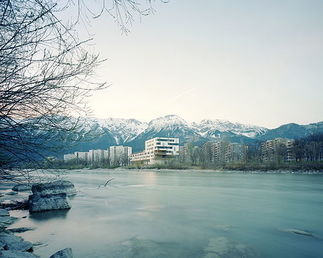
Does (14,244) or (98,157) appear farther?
(98,157)

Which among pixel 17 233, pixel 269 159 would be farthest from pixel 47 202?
pixel 269 159

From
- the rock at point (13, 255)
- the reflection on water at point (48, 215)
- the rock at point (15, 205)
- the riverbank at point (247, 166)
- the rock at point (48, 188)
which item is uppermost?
the rock at point (48, 188)

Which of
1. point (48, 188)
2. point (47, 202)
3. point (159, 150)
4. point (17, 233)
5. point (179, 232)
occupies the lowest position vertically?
point (179, 232)

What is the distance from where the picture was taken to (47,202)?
14422 mm

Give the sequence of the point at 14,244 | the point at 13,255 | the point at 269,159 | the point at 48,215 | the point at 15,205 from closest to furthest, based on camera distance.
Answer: the point at 13,255, the point at 14,244, the point at 48,215, the point at 15,205, the point at 269,159

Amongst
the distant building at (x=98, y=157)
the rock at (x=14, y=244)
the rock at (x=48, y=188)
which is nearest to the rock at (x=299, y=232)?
the rock at (x=14, y=244)

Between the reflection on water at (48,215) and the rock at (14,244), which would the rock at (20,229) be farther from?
the rock at (14,244)

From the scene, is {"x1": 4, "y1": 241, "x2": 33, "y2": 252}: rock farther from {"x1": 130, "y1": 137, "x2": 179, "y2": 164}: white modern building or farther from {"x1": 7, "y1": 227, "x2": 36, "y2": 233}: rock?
{"x1": 130, "y1": 137, "x2": 179, "y2": 164}: white modern building

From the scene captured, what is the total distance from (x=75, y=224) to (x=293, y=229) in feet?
31.6

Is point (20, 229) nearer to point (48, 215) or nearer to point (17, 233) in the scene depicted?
point (17, 233)

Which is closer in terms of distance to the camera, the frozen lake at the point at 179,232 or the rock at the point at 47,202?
the frozen lake at the point at 179,232

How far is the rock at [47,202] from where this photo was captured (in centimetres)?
1398

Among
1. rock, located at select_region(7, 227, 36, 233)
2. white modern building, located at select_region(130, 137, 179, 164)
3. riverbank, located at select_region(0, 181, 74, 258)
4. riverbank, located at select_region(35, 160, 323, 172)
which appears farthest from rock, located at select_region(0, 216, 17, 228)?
white modern building, located at select_region(130, 137, 179, 164)

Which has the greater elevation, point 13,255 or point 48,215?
point 13,255
